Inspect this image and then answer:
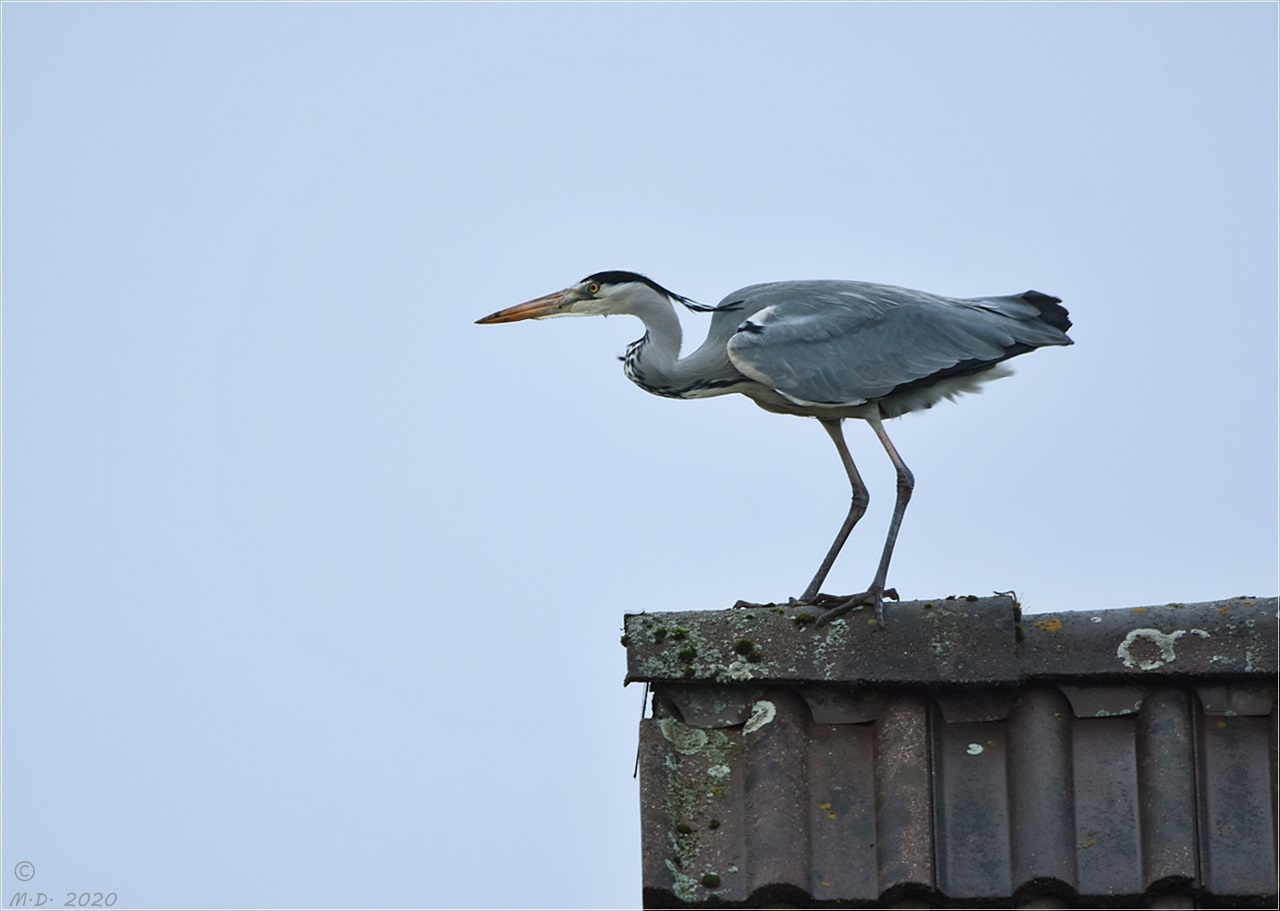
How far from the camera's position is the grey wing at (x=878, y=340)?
18.1 feet

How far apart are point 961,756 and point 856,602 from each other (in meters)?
1.10

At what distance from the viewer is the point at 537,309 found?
21.6ft

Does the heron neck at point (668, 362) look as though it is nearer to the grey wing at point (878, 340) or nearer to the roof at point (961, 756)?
the grey wing at point (878, 340)

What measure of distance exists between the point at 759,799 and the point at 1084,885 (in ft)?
2.22

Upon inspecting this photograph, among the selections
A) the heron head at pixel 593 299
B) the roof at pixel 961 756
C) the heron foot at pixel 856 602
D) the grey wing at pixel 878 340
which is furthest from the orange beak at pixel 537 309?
the roof at pixel 961 756

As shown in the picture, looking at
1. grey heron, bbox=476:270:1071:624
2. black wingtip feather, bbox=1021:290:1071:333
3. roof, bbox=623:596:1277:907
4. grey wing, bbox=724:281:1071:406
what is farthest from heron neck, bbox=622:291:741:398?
roof, bbox=623:596:1277:907

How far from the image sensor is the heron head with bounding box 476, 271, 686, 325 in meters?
6.43

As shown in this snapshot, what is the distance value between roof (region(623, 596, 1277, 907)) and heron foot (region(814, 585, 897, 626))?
37mm

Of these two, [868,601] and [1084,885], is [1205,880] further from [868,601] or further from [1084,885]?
[868,601]

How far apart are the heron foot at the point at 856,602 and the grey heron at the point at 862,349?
0.30 metres

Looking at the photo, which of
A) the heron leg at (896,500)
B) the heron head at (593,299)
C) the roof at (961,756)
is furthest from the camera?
the heron head at (593,299)

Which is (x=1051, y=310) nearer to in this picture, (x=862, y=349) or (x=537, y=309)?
(x=862, y=349)

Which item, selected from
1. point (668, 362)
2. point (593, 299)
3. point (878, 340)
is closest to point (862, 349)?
point (878, 340)

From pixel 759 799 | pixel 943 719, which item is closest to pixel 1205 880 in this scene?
pixel 943 719
